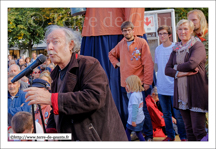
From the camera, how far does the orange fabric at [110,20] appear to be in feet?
10.8

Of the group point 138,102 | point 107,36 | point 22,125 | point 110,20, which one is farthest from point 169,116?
point 22,125

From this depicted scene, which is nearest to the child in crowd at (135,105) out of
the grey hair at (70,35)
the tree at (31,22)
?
the tree at (31,22)

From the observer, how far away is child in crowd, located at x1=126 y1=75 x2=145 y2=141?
3.26m

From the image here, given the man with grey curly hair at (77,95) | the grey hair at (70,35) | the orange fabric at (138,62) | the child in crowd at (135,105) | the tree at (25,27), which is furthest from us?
the orange fabric at (138,62)

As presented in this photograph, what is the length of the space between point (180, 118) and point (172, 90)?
360 mm

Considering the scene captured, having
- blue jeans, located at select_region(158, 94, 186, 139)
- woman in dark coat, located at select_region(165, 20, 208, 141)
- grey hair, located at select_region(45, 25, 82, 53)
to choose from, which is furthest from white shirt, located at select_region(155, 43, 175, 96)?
grey hair, located at select_region(45, 25, 82, 53)

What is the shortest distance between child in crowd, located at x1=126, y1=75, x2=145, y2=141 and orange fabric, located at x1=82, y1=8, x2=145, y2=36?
64 cm

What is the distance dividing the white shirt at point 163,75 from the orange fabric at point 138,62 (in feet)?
0.37

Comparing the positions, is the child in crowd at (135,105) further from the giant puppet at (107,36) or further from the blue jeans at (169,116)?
the blue jeans at (169,116)

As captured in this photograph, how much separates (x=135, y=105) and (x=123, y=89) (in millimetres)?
472

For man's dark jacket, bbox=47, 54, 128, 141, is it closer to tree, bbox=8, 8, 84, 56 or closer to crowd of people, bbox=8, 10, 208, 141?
crowd of people, bbox=8, 10, 208, 141

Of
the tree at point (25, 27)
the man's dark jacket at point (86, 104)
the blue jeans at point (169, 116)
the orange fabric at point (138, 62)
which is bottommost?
the blue jeans at point (169, 116)

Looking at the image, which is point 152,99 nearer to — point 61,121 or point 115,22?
point 115,22

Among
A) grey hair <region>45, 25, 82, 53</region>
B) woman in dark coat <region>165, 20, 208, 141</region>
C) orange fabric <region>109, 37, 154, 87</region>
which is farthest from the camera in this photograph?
orange fabric <region>109, 37, 154, 87</region>
